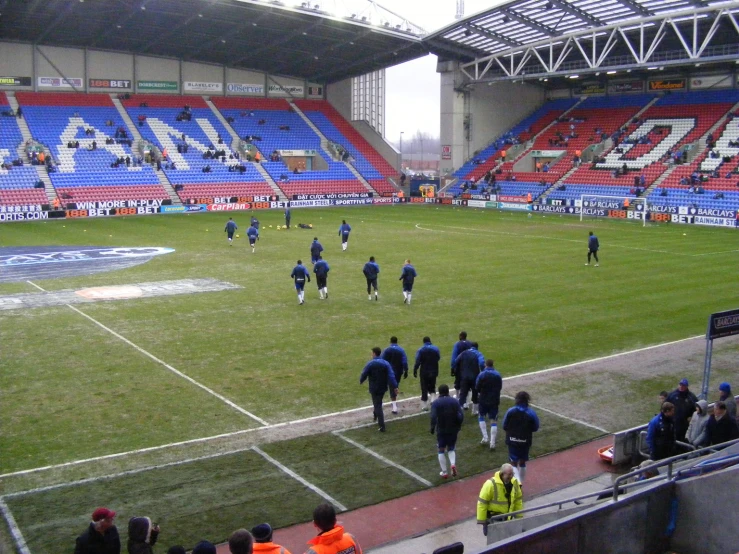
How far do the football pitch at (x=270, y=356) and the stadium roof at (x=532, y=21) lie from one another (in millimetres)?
20123

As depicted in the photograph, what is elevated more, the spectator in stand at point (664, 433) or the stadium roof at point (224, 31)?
the stadium roof at point (224, 31)

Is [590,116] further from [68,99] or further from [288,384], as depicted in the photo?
[288,384]

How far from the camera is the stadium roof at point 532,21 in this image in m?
50.1

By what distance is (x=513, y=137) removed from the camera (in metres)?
71.8

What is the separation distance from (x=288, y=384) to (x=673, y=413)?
7.91m

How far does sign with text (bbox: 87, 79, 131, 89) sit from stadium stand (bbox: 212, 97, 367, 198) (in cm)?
835

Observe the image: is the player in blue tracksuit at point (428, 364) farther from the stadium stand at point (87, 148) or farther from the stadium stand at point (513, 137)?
the stadium stand at point (513, 137)

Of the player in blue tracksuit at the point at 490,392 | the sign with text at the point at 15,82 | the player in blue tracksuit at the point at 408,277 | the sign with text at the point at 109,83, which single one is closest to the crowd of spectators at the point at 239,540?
the player in blue tracksuit at the point at 490,392

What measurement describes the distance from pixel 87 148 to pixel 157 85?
1116 centimetres

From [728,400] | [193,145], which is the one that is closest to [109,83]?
[193,145]

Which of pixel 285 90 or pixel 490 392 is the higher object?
pixel 285 90

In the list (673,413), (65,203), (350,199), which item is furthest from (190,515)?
(350,199)

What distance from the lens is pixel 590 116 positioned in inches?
2719

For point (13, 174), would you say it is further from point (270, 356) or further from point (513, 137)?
point (270, 356)
